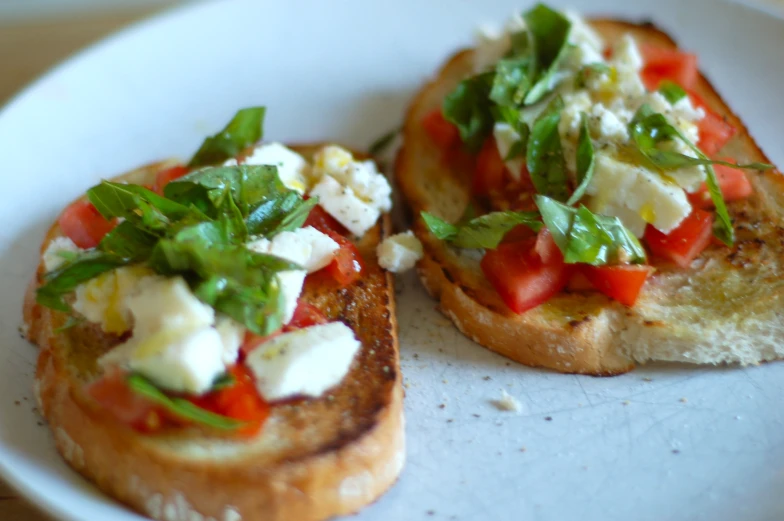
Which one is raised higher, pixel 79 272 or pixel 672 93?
pixel 672 93

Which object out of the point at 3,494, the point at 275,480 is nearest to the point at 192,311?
the point at 275,480

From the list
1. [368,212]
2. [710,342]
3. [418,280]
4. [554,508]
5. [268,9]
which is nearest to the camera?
[554,508]

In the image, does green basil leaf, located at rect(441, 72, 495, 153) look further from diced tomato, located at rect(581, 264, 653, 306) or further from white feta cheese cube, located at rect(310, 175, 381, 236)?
diced tomato, located at rect(581, 264, 653, 306)

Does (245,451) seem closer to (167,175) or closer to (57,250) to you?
(57,250)

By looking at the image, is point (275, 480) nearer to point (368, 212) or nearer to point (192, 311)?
point (192, 311)

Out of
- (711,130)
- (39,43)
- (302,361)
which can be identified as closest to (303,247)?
(302,361)

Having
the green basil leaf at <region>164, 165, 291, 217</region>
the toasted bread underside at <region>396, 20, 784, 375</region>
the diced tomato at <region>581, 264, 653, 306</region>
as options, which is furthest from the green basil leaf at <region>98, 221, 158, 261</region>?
the diced tomato at <region>581, 264, 653, 306</region>
